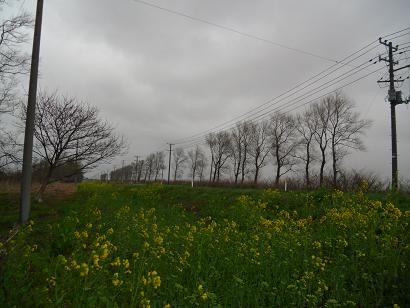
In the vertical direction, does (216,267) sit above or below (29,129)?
below

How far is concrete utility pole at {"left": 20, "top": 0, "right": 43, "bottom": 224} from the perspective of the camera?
33.2 ft

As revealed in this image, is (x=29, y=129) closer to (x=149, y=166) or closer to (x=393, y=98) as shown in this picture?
(x=393, y=98)

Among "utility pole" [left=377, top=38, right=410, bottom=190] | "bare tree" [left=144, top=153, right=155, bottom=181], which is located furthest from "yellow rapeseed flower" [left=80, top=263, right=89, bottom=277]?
"bare tree" [left=144, top=153, right=155, bottom=181]

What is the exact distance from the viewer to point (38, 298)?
260cm

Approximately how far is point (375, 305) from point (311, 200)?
→ 27.6ft

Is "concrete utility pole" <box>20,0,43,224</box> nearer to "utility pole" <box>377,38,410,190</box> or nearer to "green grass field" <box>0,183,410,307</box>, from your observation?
"green grass field" <box>0,183,410,307</box>

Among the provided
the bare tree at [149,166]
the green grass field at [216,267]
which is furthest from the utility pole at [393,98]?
the bare tree at [149,166]

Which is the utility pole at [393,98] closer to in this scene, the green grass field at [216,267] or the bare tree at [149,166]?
the green grass field at [216,267]

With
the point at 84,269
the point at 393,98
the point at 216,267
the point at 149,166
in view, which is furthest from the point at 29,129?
the point at 149,166

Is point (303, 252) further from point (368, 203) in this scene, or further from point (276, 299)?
point (368, 203)

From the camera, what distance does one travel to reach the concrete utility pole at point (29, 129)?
1012 cm

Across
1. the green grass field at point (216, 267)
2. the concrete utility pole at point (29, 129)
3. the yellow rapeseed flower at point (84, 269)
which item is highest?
the concrete utility pole at point (29, 129)

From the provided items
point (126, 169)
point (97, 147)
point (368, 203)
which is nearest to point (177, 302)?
point (368, 203)

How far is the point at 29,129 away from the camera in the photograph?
1070cm
